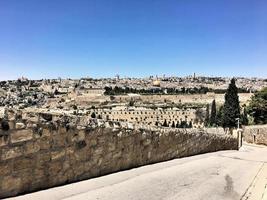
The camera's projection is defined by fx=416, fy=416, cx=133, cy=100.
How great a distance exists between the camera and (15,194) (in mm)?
5941

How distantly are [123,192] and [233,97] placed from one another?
168ft

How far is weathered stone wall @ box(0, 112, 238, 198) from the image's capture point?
233 inches

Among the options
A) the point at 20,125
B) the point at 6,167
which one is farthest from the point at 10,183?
the point at 20,125

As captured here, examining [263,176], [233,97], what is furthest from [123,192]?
[233,97]

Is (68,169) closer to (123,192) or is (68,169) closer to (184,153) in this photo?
(123,192)

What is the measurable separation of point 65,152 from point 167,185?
2.40 metres

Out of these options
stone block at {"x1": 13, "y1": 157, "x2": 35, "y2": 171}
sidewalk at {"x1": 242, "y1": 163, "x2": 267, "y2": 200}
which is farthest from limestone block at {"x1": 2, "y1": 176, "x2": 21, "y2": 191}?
sidewalk at {"x1": 242, "y1": 163, "x2": 267, "y2": 200}

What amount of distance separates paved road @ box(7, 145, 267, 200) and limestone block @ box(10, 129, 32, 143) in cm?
82

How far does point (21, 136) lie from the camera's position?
19.9 ft

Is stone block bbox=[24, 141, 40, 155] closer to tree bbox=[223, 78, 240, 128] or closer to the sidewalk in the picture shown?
the sidewalk

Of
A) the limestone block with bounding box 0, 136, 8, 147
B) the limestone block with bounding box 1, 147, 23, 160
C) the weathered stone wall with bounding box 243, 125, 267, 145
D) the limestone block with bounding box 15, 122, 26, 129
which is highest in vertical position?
the limestone block with bounding box 15, 122, 26, 129

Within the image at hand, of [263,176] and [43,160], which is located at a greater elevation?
[43,160]

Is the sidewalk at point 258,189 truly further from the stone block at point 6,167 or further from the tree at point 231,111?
the tree at point 231,111

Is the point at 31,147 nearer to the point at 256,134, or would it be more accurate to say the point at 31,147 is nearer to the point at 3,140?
the point at 3,140
